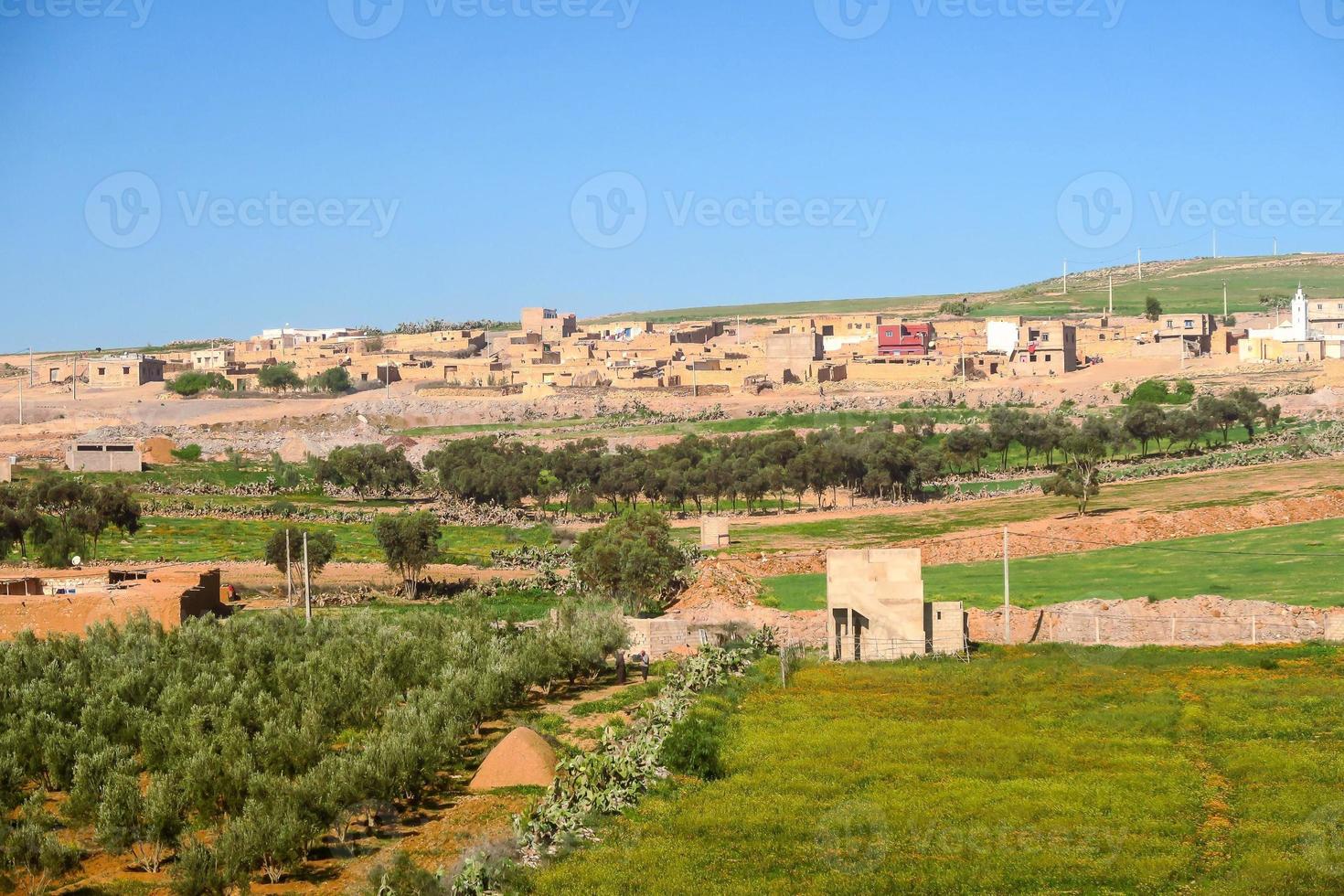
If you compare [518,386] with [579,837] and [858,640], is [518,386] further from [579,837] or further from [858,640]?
[579,837]

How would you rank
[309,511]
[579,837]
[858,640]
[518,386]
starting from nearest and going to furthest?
[579,837], [858,640], [309,511], [518,386]

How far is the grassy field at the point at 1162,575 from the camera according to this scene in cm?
3369

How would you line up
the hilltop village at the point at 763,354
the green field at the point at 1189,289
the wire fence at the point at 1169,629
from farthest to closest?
the green field at the point at 1189,289 < the hilltop village at the point at 763,354 < the wire fence at the point at 1169,629

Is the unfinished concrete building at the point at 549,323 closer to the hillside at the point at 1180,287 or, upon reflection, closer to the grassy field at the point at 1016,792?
the hillside at the point at 1180,287

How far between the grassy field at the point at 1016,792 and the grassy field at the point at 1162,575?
21.6ft

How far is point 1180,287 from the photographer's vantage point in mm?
172250

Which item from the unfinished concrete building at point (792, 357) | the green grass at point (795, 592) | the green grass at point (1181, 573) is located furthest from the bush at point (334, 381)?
the green grass at point (1181, 573)

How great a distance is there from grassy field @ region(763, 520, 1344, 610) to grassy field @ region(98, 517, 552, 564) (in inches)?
581

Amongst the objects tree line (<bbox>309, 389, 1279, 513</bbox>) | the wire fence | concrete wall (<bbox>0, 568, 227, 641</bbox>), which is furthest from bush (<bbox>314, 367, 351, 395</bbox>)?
the wire fence

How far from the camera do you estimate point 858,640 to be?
2986cm

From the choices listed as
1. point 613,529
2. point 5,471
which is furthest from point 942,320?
point 613,529

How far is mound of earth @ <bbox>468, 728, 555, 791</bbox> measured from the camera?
21.8 meters

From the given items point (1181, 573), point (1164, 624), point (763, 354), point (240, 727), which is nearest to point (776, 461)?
point (1181, 573)

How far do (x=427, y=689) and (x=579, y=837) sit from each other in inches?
277
